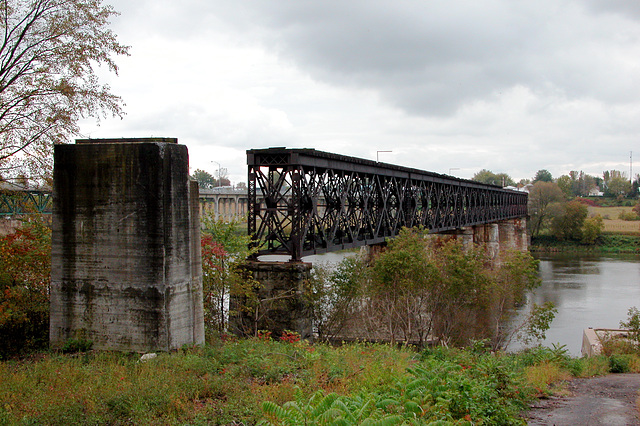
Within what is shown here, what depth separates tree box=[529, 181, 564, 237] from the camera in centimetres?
11557

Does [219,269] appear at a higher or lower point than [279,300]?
higher

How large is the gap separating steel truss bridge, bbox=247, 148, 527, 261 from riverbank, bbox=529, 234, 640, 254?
62.1m

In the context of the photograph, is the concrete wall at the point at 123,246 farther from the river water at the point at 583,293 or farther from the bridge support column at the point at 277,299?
the river water at the point at 583,293

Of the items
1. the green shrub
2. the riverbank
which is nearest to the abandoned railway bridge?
the green shrub

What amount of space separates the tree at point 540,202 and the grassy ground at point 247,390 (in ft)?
363

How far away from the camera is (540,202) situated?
394 ft

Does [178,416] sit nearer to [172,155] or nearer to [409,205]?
[172,155]

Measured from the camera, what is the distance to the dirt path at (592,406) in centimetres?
1055

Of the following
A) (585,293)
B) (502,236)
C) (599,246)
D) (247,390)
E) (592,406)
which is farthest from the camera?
(599,246)

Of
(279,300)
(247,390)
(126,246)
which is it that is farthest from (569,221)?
(247,390)

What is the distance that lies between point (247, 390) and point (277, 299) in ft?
42.4

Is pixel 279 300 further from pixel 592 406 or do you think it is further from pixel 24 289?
pixel 592 406

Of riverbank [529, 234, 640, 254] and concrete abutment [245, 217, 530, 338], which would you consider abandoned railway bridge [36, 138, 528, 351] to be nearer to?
concrete abutment [245, 217, 530, 338]

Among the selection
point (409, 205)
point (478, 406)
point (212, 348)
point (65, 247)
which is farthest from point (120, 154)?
point (409, 205)
